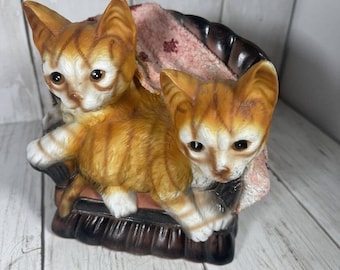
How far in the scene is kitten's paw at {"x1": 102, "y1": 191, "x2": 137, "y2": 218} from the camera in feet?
1.29

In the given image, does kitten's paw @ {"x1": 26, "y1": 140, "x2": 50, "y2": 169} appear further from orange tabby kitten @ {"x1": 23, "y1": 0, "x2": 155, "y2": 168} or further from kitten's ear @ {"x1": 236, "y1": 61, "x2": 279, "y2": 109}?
kitten's ear @ {"x1": 236, "y1": 61, "x2": 279, "y2": 109}

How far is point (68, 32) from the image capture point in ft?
1.11

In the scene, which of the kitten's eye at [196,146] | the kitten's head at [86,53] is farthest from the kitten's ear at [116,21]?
the kitten's eye at [196,146]

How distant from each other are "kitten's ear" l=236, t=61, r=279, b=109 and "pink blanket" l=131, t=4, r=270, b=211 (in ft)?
0.28

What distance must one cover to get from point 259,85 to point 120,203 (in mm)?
173

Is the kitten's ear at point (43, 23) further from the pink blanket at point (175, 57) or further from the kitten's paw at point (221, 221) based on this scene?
the kitten's paw at point (221, 221)

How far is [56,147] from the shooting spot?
0.38m

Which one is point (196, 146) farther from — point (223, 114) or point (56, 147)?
point (56, 147)

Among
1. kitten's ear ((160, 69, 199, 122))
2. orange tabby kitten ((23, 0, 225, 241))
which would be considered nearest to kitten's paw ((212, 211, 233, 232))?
orange tabby kitten ((23, 0, 225, 241))

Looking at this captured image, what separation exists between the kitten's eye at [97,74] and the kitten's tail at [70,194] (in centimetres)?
11

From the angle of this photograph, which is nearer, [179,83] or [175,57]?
[179,83]

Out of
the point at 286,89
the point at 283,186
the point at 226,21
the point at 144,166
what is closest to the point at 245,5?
the point at 226,21

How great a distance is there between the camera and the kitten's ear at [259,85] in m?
0.30

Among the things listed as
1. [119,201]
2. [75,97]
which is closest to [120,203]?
[119,201]
